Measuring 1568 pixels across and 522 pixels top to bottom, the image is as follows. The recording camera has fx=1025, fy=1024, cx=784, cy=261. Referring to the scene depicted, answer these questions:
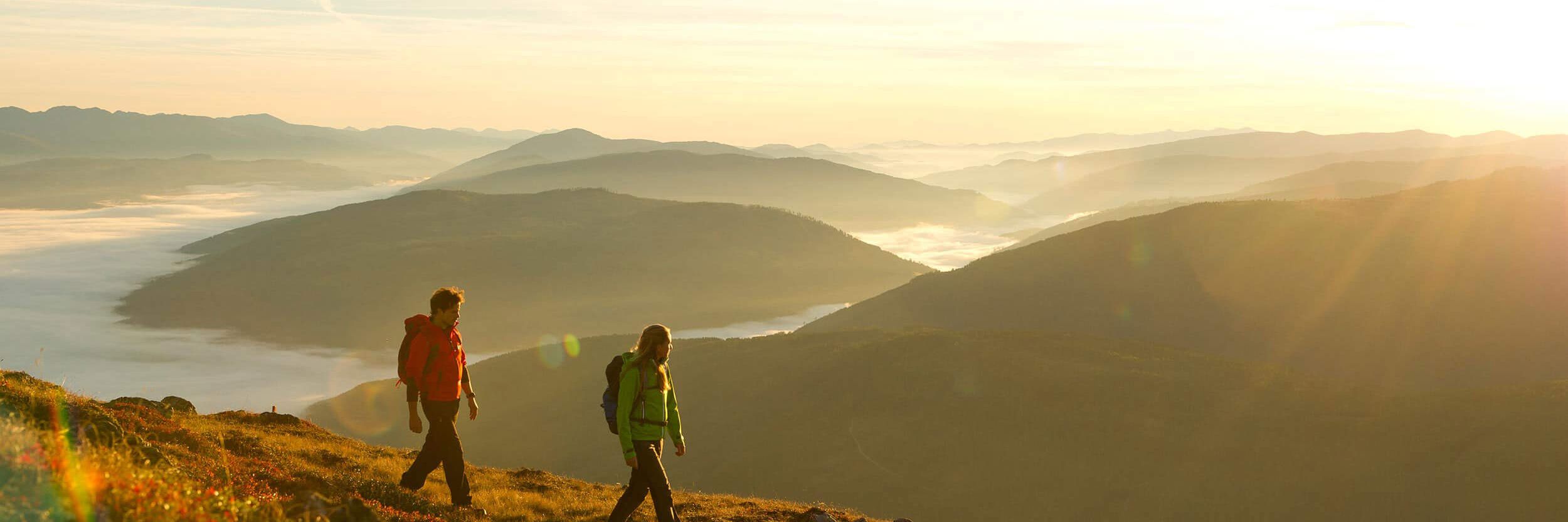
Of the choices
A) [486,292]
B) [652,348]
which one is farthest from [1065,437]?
[486,292]

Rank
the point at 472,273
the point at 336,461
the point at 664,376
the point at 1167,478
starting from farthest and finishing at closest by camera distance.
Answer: the point at 472,273
the point at 1167,478
the point at 336,461
the point at 664,376

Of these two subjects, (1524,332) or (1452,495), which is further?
(1524,332)

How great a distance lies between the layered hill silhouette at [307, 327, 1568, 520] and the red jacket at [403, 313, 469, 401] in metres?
33.0

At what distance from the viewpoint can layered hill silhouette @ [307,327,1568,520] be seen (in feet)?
132

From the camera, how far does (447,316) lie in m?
11.4

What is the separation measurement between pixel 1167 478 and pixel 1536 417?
1569cm

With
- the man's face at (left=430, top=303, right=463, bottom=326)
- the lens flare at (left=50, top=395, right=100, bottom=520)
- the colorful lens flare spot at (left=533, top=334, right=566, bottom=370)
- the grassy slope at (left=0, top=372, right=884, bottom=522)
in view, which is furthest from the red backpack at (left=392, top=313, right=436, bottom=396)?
the colorful lens flare spot at (left=533, top=334, right=566, bottom=370)

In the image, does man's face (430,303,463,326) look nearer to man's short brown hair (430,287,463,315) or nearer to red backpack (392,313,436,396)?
man's short brown hair (430,287,463,315)

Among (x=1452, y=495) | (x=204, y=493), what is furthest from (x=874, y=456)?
(x=204, y=493)

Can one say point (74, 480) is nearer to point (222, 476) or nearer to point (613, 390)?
point (222, 476)

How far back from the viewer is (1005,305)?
96688 mm

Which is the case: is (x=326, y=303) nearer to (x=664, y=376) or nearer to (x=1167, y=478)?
(x=1167, y=478)

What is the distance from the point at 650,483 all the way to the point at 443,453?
2828 mm

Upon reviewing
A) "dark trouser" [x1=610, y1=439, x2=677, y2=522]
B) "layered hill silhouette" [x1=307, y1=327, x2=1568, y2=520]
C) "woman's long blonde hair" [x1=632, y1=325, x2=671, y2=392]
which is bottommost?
"layered hill silhouette" [x1=307, y1=327, x2=1568, y2=520]
